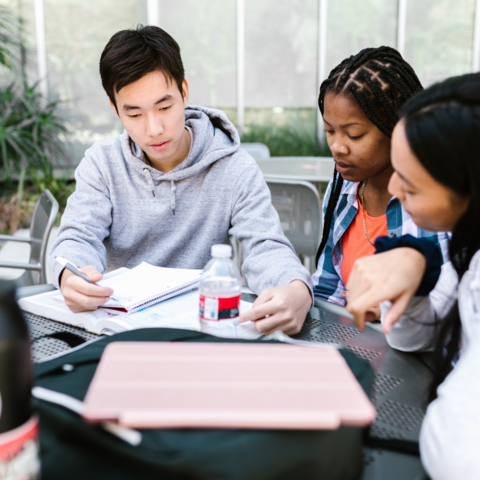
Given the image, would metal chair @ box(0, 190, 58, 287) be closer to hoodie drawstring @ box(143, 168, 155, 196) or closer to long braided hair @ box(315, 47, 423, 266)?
hoodie drawstring @ box(143, 168, 155, 196)

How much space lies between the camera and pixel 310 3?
6207mm

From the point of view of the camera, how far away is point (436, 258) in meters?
0.89

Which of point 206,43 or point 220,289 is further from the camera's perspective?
point 206,43

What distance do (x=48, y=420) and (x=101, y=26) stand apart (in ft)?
19.5

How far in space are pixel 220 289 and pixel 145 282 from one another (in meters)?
0.25

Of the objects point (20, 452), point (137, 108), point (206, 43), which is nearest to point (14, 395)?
point (20, 452)

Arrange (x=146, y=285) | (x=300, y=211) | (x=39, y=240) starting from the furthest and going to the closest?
1. (x=300, y=211)
2. (x=39, y=240)
3. (x=146, y=285)

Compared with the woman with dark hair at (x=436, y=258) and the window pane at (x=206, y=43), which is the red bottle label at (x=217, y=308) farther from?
the window pane at (x=206, y=43)

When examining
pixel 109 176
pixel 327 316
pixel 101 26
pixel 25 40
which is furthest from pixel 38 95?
pixel 327 316

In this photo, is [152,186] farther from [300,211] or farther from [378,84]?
[300,211]

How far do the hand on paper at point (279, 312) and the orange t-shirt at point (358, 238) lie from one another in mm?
459

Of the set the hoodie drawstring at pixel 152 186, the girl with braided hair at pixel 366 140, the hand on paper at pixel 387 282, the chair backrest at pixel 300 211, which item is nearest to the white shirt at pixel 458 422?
the hand on paper at pixel 387 282

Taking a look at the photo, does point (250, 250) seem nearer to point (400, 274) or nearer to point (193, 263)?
point (193, 263)

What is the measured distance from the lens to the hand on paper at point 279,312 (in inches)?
39.8
